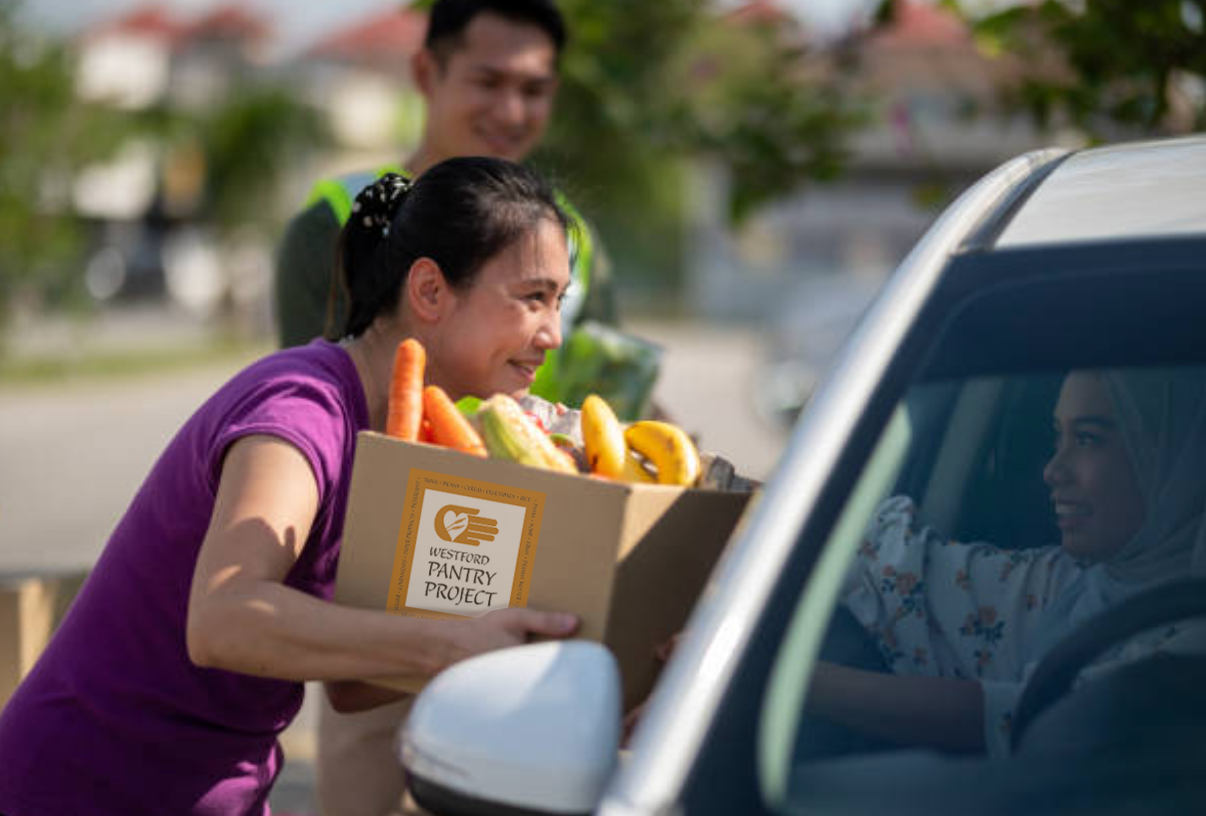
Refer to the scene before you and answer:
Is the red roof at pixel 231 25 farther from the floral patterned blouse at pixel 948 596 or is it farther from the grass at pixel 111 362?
the floral patterned blouse at pixel 948 596

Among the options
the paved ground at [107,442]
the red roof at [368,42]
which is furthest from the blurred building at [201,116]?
the paved ground at [107,442]

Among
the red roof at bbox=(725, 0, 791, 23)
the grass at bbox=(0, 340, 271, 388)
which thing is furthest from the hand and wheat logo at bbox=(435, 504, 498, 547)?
the grass at bbox=(0, 340, 271, 388)

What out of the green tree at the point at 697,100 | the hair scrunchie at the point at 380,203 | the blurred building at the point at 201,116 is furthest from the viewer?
the blurred building at the point at 201,116

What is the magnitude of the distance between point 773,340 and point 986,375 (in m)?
15.8

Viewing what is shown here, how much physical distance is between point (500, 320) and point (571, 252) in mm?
1044

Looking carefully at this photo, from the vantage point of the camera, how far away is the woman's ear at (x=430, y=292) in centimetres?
233

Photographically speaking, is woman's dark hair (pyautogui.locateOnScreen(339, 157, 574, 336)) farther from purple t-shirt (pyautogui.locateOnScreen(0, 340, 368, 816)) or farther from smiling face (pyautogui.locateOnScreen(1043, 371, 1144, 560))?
smiling face (pyautogui.locateOnScreen(1043, 371, 1144, 560))

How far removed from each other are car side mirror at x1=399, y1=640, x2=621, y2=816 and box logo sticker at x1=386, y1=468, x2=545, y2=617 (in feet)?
0.91

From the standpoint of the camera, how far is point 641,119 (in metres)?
6.43

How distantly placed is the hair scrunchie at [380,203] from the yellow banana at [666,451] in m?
0.59

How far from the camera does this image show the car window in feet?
5.72

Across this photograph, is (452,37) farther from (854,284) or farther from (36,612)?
(854,284)

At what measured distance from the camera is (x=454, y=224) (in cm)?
233

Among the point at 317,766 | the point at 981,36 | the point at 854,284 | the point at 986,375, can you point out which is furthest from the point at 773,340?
the point at 986,375
